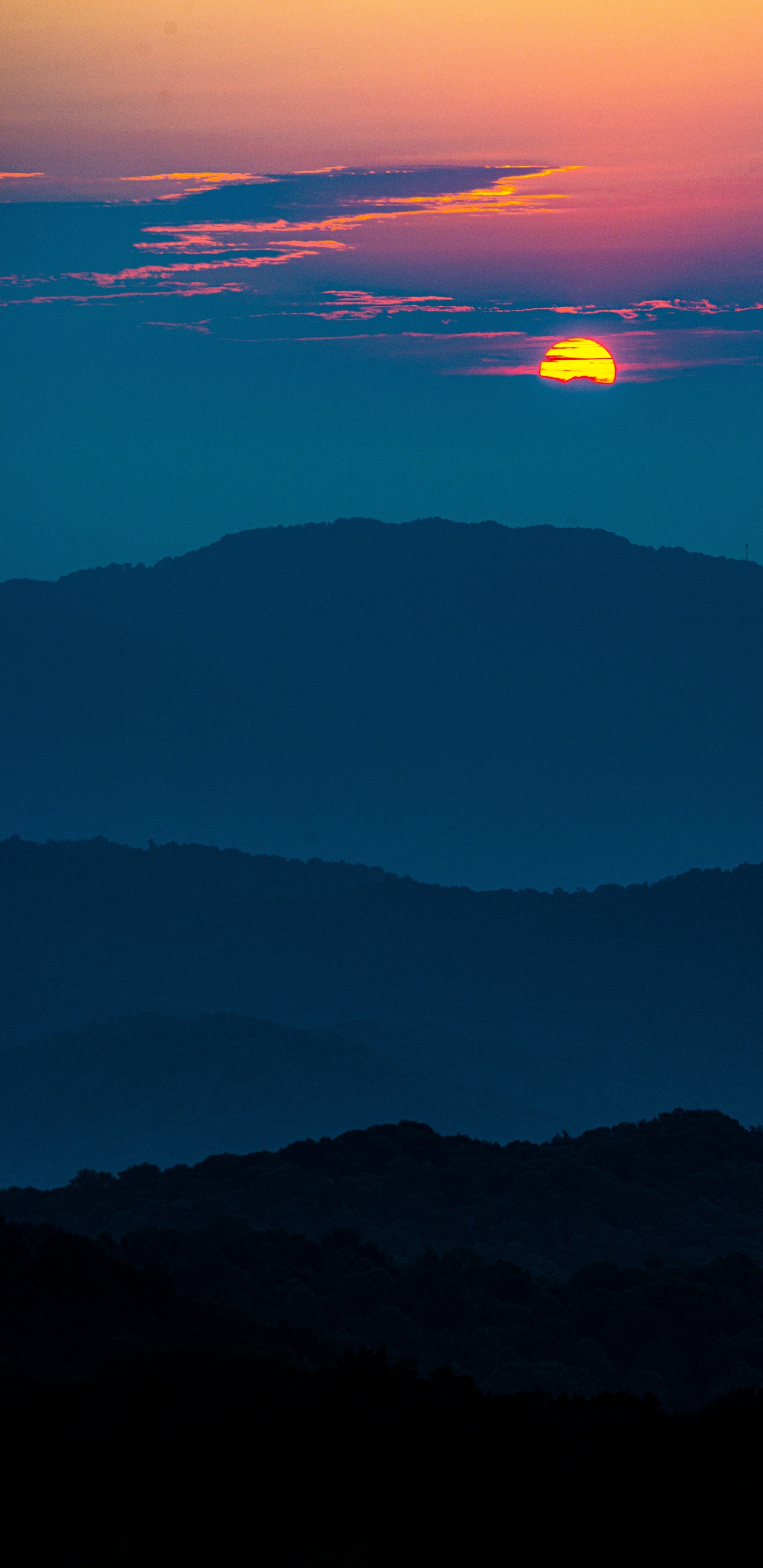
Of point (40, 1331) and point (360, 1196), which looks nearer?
point (40, 1331)

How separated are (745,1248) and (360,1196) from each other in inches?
400

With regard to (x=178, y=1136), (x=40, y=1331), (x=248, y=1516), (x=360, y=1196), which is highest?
(x=178, y=1136)

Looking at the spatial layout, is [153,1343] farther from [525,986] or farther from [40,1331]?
[525,986]

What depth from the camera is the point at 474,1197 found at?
4694 centimetres

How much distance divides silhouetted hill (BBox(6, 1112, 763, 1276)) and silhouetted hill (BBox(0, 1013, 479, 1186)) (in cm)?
9248

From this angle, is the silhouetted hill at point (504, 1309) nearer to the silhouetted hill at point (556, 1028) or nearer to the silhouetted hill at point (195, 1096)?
the silhouetted hill at point (195, 1096)

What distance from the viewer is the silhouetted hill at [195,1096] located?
147 meters

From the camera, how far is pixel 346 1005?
199m

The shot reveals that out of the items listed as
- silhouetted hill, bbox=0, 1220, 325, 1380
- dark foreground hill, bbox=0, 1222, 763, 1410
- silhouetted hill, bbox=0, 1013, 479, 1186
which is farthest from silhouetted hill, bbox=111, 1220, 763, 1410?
silhouetted hill, bbox=0, 1013, 479, 1186

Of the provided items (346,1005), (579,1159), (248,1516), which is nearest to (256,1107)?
(346,1005)

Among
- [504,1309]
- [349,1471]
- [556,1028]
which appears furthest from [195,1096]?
[349,1471]

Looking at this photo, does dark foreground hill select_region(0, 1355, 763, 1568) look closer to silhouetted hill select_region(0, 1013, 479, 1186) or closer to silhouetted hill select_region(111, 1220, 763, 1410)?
silhouetted hill select_region(111, 1220, 763, 1410)

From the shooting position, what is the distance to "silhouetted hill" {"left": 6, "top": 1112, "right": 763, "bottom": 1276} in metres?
43.4

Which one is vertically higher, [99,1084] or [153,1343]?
[99,1084]
